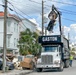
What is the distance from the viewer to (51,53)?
3061 centimetres

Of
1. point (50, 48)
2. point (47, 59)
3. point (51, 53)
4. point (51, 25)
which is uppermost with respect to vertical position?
point (51, 25)

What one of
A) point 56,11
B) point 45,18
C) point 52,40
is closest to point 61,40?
point 52,40

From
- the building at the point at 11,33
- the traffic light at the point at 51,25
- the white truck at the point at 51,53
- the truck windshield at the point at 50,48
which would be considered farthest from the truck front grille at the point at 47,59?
the building at the point at 11,33

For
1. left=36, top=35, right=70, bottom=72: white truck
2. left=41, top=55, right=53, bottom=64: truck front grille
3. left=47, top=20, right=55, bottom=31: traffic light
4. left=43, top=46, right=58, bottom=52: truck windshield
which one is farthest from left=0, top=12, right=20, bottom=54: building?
left=41, top=55, right=53, bottom=64: truck front grille

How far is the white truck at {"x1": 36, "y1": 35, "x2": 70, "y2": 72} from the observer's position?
30.0 metres

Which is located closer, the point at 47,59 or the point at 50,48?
the point at 47,59

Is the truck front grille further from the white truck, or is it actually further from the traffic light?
the traffic light

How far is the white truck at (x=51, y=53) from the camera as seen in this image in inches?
1180

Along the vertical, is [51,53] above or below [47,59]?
above

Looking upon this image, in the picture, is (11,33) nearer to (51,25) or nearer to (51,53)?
(51,25)

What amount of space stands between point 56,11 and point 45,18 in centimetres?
843

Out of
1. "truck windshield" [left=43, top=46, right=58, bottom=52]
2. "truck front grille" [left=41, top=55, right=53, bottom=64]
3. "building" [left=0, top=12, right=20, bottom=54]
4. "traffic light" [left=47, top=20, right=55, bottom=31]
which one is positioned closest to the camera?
"truck front grille" [left=41, top=55, right=53, bottom=64]

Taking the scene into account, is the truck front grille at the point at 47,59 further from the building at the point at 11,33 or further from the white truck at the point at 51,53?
the building at the point at 11,33

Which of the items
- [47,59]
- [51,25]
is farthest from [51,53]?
[51,25]
